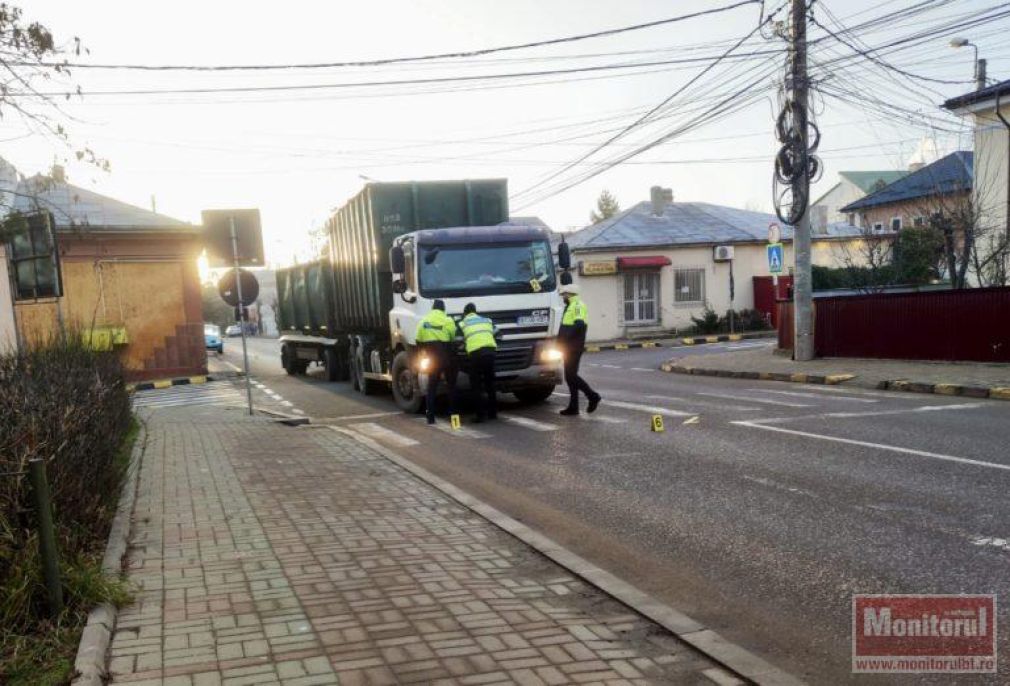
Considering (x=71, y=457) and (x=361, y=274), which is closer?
(x=71, y=457)

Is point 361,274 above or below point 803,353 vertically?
above

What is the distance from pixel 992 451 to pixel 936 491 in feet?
6.38

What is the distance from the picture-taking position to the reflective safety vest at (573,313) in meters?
11.7

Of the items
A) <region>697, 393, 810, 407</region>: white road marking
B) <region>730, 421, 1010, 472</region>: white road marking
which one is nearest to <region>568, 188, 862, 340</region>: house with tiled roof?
<region>697, 393, 810, 407</region>: white road marking

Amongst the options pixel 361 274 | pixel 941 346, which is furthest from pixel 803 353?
pixel 361 274

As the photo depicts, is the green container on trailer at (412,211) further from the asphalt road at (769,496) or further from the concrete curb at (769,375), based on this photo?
the concrete curb at (769,375)

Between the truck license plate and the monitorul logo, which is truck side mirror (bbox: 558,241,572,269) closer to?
the truck license plate

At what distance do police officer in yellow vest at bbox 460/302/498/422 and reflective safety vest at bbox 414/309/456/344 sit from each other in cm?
20

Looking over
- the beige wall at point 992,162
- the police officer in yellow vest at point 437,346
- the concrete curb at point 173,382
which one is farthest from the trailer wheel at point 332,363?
the beige wall at point 992,162

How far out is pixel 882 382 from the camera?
46.3 ft

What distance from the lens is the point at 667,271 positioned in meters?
33.6

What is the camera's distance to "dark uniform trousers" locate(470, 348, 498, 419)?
37.2 ft

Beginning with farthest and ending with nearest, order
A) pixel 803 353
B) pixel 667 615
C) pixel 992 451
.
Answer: pixel 803 353 → pixel 992 451 → pixel 667 615

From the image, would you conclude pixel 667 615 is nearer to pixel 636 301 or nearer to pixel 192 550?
pixel 192 550
